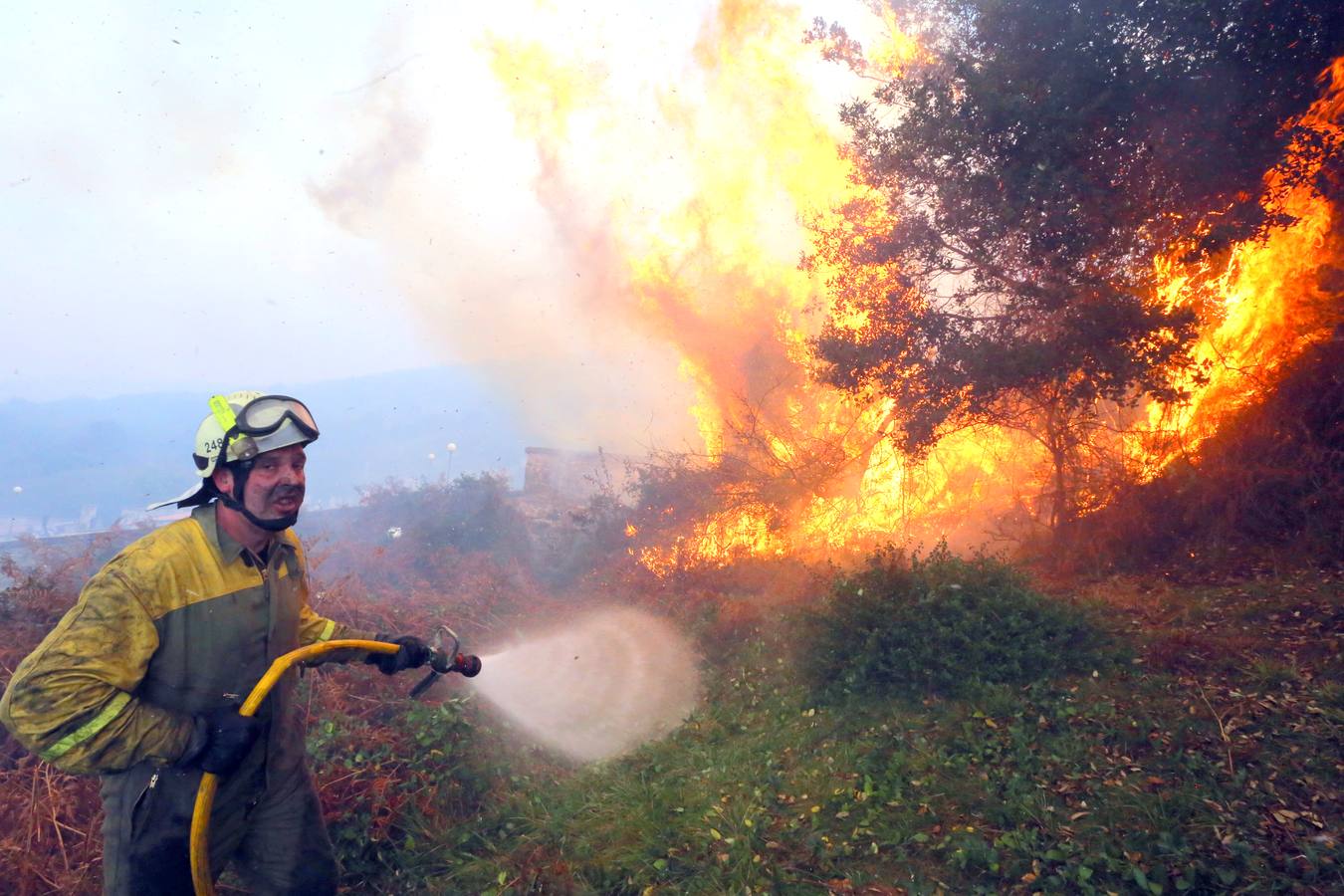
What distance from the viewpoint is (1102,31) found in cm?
905

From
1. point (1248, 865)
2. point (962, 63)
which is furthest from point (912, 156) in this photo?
point (1248, 865)

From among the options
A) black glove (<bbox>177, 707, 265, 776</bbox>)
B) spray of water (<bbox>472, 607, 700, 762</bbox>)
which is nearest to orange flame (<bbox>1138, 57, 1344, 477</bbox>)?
spray of water (<bbox>472, 607, 700, 762</bbox>)

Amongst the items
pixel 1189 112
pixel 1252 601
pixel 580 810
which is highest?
pixel 1189 112

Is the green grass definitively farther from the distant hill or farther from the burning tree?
the distant hill

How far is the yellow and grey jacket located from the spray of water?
4340mm

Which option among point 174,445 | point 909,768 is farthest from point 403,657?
point 174,445

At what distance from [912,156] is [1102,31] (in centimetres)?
260

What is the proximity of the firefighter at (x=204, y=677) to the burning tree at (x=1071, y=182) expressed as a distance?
861 centimetres

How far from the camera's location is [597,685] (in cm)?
978

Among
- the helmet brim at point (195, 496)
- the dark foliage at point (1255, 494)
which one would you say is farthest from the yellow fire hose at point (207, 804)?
the dark foliage at point (1255, 494)

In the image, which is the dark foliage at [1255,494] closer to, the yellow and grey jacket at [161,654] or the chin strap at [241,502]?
the yellow and grey jacket at [161,654]

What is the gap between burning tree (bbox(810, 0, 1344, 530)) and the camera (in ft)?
28.1

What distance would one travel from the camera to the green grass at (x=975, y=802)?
4.10 m

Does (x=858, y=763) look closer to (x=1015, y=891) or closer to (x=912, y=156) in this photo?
(x=1015, y=891)
